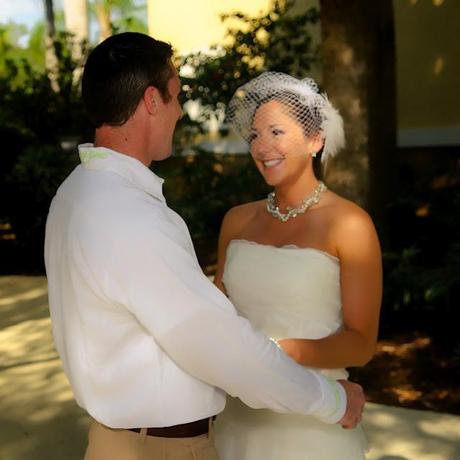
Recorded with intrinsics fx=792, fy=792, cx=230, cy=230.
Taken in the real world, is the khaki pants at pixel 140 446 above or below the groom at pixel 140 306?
below

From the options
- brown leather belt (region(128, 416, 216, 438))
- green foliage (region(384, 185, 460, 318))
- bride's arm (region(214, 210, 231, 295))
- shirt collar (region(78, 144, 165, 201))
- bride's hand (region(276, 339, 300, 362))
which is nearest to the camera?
shirt collar (region(78, 144, 165, 201))

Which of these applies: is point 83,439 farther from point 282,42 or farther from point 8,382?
point 282,42

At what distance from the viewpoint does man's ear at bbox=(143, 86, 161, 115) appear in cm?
184

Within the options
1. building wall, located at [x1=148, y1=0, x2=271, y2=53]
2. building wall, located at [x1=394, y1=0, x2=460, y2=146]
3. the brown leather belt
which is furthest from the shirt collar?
building wall, located at [x1=148, y1=0, x2=271, y2=53]

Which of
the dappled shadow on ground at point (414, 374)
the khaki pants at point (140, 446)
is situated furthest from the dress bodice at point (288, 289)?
the dappled shadow on ground at point (414, 374)

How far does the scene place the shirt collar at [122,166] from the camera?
1.82m

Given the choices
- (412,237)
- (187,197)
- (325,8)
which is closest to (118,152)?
(325,8)

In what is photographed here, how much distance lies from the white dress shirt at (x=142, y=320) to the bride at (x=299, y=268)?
524 millimetres

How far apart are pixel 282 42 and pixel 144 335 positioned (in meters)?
6.98

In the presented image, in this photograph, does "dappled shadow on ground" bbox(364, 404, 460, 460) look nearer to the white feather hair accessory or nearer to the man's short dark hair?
the white feather hair accessory

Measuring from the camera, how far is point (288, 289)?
2.54 metres

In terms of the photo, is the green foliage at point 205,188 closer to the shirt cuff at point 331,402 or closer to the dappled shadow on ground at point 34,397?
the dappled shadow on ground at point 34,397

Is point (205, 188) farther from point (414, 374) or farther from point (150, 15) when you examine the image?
point (150, 15)

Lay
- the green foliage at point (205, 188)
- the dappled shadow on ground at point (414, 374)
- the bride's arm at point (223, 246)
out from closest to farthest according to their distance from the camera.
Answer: the bride's arm at point (223, 246)
the dappled shadow on ground at point (414, 374)
the green foliage at point (205, 188)
